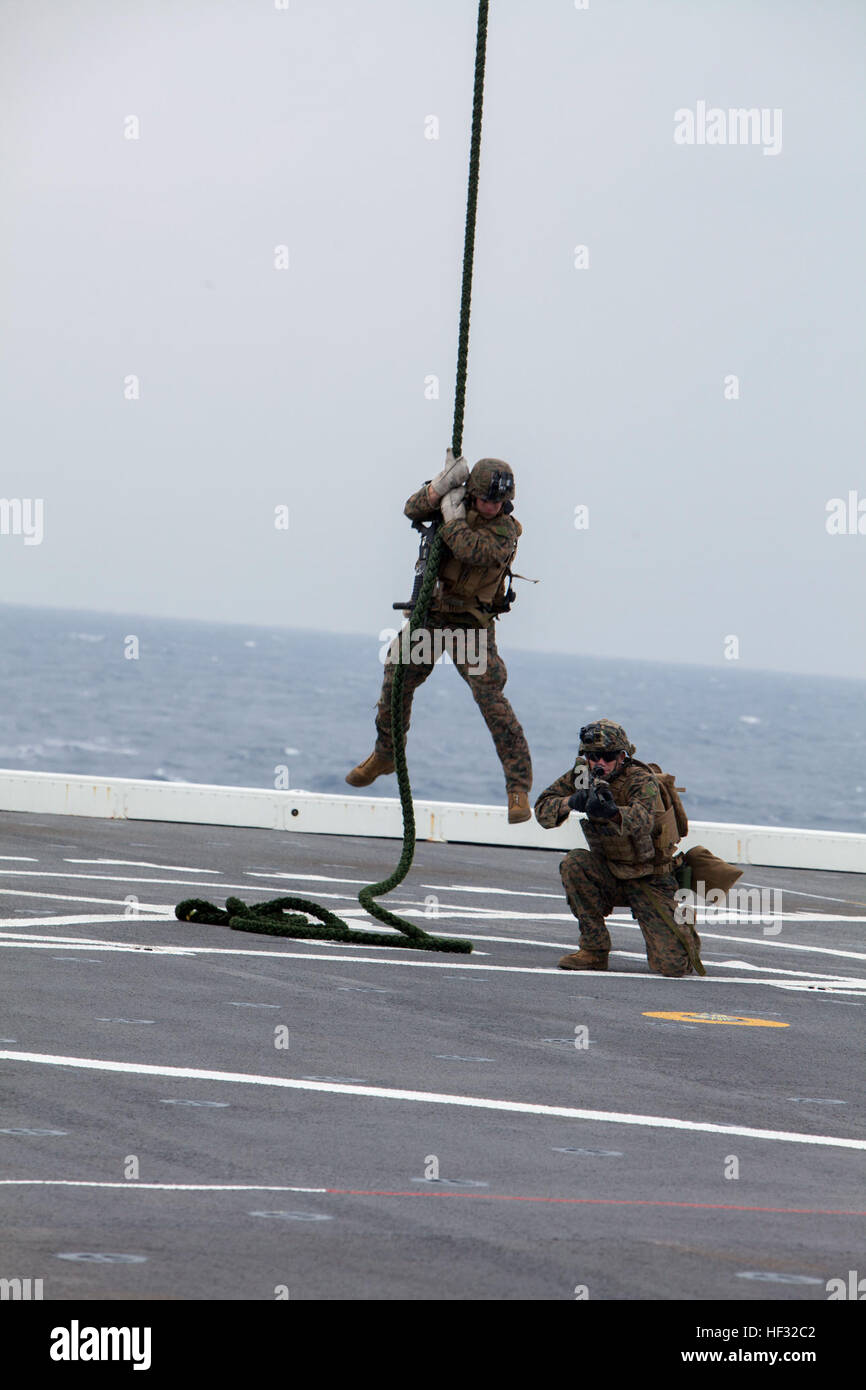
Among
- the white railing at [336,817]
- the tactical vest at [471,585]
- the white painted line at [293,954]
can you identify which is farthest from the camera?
the white railing at [336,817]

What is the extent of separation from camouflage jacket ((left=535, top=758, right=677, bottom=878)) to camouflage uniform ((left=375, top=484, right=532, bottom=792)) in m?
0.27

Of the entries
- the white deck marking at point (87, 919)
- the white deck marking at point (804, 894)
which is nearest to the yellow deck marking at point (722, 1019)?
the white deck marking at point (87, 919)

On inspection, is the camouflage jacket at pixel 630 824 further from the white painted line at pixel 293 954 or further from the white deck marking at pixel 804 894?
the white deck marking at pixel 804 894

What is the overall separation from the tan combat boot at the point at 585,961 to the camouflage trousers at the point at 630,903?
0.06 m

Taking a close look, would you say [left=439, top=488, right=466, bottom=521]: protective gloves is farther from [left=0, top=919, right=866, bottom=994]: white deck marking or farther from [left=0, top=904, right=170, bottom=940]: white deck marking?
[left=0, top=904, right=170, bottom=940]: white deck marking

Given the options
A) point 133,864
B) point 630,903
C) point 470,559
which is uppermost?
point 470,559

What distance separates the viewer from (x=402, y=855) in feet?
39.8

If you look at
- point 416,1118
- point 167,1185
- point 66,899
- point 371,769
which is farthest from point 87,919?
point 167,1185

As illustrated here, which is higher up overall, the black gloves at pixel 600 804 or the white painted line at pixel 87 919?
the black gloves at pixel 600 804

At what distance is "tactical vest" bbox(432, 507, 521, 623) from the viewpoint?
38.6 ft

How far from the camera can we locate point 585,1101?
852 centimetres

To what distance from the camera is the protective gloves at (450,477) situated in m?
11.5

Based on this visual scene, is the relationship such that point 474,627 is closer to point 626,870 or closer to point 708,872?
point 626,870

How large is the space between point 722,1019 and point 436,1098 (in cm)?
344
